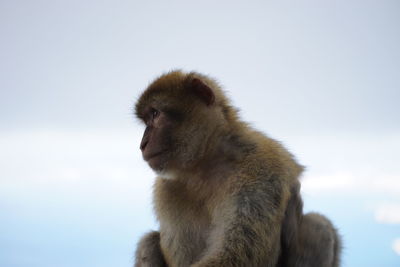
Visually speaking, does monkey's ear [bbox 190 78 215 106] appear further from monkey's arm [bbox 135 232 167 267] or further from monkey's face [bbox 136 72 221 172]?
monkey's arm [bbox 135 232 167 267]

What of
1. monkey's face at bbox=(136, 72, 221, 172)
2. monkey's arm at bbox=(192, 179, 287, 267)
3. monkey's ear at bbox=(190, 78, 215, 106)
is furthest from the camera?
monkey's ear at bbox=(190, 78, 215, 106)

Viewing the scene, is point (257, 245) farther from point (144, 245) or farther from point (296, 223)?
point (144, 245)

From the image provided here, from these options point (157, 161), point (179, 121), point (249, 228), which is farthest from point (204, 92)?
point (249, 228)

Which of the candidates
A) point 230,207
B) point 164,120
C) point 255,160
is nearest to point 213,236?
point 230,207

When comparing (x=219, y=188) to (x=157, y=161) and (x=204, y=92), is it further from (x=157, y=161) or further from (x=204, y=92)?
(x=204, y=92)

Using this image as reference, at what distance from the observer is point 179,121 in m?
4.01

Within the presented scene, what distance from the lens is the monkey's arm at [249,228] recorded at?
3.71m

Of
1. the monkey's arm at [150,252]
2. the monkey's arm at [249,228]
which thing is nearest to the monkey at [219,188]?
the monkey's arm at [249,228]

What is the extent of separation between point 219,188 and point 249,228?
1.20 ft

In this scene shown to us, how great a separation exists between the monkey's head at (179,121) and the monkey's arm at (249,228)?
445mm

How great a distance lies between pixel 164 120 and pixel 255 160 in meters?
0.71

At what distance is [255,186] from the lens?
3818 millimetres

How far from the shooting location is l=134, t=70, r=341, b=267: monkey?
3756 millimetres

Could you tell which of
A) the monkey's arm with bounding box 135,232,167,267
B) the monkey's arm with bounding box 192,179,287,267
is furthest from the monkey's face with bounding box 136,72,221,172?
the monkey's arm with bounding box 135,232,167,267
